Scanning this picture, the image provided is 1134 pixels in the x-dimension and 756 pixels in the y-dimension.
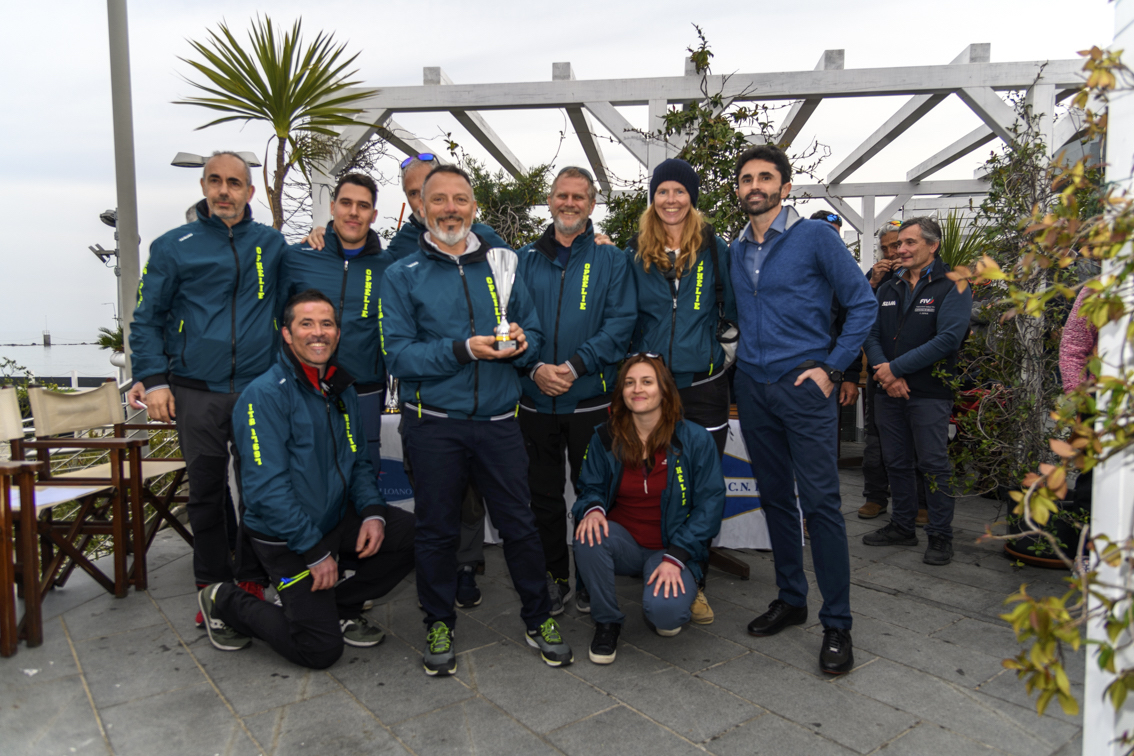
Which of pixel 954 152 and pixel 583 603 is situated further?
pixel 954 152

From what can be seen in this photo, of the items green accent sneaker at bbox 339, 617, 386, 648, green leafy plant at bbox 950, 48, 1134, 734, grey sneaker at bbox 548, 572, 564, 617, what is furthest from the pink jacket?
green accent sneaker at bbox 339, 617, 386, 648

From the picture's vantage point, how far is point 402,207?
14.4 ft

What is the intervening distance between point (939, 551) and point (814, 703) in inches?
81.5

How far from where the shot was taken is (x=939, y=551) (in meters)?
4.24

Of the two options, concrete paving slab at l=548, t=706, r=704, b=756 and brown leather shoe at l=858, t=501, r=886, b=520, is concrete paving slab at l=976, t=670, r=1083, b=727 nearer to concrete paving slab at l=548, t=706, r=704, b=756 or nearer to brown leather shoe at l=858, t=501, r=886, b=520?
concrete paving slab at l=548, t=706, r=704, b=756

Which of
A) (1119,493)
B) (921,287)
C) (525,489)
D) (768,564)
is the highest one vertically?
(921,287)

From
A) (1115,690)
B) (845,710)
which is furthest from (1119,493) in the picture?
(845,710)

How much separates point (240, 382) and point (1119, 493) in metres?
3.27

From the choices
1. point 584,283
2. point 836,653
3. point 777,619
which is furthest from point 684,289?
point 836,653

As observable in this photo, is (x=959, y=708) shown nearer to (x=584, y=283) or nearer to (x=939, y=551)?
(x=939, y=551)

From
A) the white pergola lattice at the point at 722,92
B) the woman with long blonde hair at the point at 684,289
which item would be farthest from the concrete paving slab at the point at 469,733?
the white pergola lattice at the point at 722,92

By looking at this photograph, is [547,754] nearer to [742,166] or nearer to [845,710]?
[845,710]

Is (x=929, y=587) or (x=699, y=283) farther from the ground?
(x=699, y=283)

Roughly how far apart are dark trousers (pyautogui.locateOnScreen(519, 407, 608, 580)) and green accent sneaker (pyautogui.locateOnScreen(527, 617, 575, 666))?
0.46 meters
